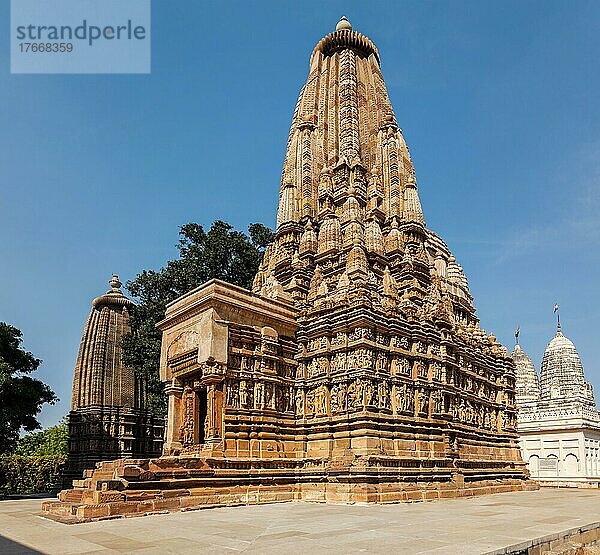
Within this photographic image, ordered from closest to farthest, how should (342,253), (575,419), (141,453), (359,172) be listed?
1. (342,253)
2. (359,172)
3. (141,453)
4. (575,419)

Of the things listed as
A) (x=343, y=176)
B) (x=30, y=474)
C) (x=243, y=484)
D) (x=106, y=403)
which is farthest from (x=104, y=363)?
(x=243, y=484)

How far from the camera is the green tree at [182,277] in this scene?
32.2 m

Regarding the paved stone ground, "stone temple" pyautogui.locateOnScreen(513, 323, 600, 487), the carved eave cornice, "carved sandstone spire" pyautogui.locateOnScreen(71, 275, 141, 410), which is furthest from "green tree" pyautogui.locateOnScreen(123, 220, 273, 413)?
"stone temple" pyautogui.locateOnScreen(513, 323, 600, 487)

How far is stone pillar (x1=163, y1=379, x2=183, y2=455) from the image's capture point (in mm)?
19458

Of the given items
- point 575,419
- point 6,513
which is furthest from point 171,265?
point 575,419

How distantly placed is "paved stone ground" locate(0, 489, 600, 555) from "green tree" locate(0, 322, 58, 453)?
10.2 m

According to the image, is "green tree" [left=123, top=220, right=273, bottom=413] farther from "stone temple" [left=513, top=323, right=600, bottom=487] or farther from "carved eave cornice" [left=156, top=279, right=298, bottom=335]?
"stone temple" [left=513, top=323, right=600, bottom=487]

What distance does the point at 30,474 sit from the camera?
1379 inches

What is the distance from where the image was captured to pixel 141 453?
→ 115 feet

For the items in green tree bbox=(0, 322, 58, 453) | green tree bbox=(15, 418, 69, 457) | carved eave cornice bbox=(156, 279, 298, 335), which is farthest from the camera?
green tree bbox=(15, 418, 69, 457)

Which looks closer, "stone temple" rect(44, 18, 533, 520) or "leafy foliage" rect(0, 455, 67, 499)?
"stone temple" rect(44, 18, 533, 520)

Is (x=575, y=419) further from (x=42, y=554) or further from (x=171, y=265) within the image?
(x=42, y=554)

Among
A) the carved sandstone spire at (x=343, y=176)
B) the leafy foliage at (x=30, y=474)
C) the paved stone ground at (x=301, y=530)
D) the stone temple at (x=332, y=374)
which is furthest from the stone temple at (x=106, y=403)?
the paved stone ground at (x=301, y=530)

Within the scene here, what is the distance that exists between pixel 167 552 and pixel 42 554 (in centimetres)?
180
